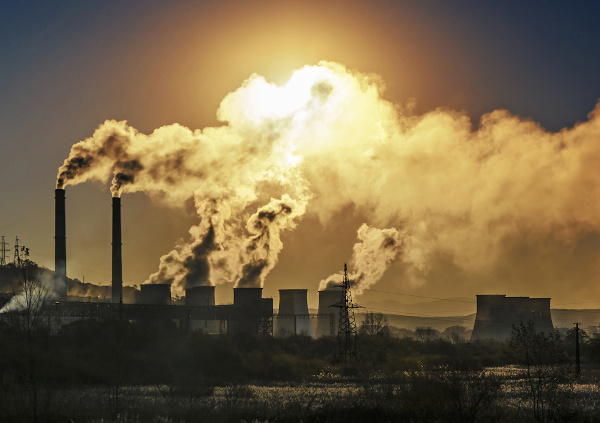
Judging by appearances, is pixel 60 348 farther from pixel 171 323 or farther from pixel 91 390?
pixel 171 323

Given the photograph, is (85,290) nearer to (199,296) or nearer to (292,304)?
(292,304)

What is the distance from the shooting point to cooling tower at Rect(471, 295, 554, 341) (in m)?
92.7

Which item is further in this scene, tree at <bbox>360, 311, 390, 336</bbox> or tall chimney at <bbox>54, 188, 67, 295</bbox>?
tree at <bbox>360, 311, 390, 336</bbox>

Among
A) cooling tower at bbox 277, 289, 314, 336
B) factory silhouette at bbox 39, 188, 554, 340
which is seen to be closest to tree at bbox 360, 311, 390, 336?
factory silhouette at bbox 39, 188, 554, 340

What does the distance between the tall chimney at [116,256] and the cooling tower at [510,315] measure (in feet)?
154

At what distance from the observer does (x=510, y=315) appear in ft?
306

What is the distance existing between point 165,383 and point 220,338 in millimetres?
14873

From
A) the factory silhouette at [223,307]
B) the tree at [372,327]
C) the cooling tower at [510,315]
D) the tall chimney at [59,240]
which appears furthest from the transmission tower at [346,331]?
the cooling tower at [510,315]

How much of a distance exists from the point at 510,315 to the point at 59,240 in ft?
187

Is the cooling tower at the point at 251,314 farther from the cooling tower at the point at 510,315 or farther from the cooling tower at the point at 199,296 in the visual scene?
the cooling tower at the point at 510,315

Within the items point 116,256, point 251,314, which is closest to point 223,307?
point 251,314

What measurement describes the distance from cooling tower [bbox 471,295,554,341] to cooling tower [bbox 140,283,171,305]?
4115cm

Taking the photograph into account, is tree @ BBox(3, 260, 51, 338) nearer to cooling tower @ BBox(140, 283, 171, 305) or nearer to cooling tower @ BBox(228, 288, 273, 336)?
cooling tower @ BBox(140, 283, 171, 305)

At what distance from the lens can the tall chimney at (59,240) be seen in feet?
204
